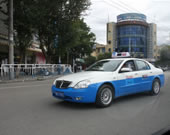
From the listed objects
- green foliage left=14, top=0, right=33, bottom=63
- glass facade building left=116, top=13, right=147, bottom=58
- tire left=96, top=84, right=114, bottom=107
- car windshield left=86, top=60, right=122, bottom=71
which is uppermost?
glass facade building left=116, top=13, right=147, bottom=58

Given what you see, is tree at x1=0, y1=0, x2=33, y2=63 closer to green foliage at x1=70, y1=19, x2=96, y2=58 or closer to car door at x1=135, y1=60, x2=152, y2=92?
car door at x1=135, y1=60, x2=152, y2=92

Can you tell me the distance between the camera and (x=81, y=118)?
4051 millimetres

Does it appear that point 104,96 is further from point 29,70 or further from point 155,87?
point 29,70

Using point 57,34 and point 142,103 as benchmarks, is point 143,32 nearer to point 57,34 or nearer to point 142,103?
point 57,34

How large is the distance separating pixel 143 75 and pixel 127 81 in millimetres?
1042

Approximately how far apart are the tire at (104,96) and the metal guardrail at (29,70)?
994 cm

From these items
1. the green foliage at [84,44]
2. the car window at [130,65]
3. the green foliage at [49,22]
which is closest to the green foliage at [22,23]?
the green foliage at [49,22]

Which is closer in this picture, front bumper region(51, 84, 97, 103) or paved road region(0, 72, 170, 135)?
paved road region(0, 72, 170, 135)

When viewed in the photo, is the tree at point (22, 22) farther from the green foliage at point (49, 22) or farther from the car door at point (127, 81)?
the car door at point (127, 81)

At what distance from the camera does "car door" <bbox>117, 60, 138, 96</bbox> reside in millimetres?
5387

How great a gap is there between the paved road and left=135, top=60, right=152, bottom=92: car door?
86 cm

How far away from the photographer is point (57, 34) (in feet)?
57.2

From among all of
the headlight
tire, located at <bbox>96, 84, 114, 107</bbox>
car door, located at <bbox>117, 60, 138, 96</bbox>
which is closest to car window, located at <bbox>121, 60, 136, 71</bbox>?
car door, located at <bbox>117, 60, 138, 96</bbox>

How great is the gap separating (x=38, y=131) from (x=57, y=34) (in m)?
15.1
